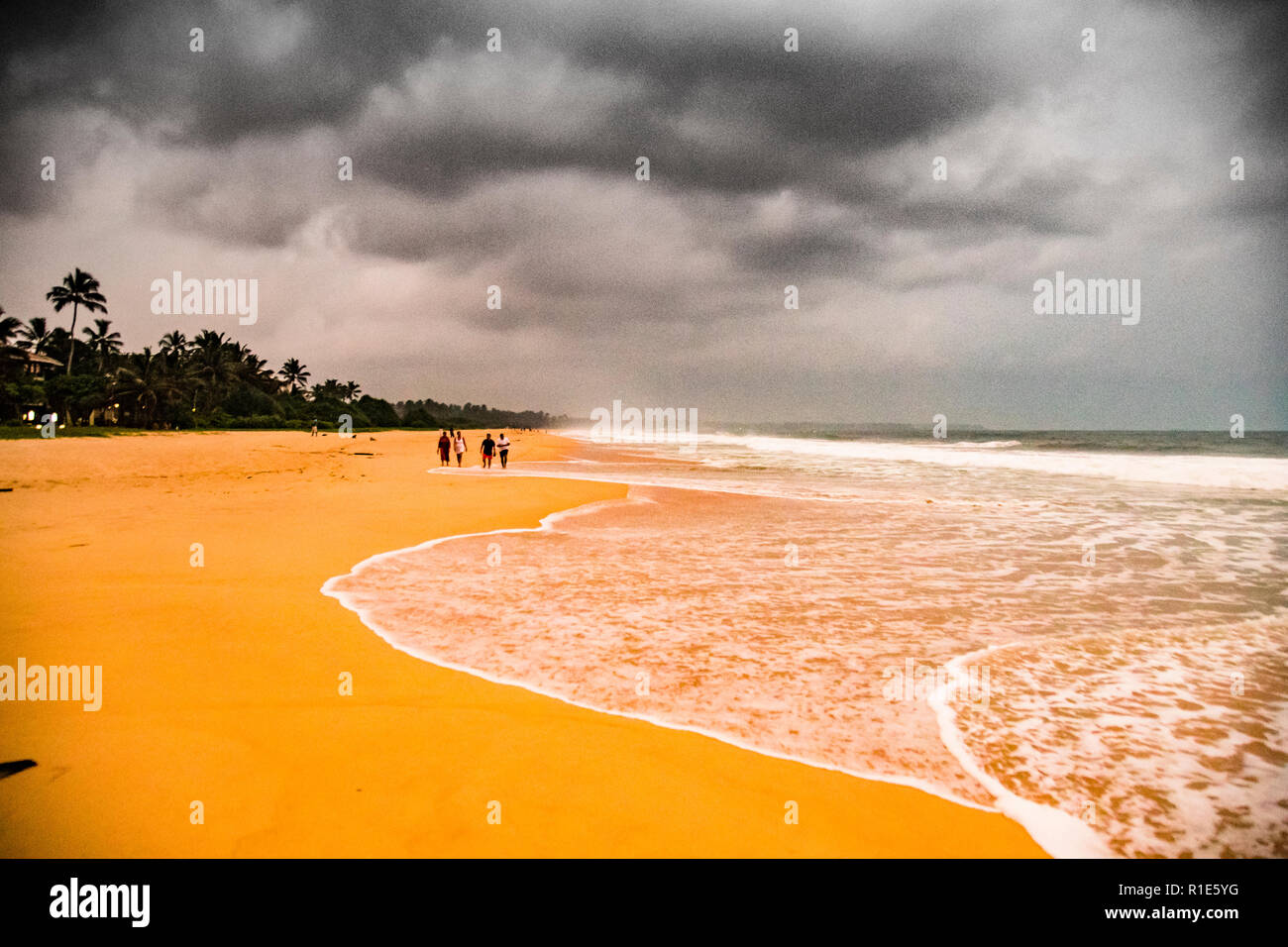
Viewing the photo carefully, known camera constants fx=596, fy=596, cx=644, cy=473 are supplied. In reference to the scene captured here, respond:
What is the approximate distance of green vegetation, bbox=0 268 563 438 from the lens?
52.8 m

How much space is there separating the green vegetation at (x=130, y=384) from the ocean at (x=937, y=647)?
48215 millimetres

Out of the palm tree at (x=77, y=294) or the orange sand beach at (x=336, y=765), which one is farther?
the palm tree at (x=77, y=294)

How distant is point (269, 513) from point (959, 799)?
14.0 meters

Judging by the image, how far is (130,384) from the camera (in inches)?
2388

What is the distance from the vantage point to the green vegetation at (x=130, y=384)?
173ft

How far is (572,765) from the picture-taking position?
355cm

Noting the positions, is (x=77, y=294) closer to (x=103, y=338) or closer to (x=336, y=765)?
(x=103, y=338)

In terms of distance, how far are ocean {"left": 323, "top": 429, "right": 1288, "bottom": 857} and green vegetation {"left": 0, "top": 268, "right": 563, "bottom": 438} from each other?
48215 mm

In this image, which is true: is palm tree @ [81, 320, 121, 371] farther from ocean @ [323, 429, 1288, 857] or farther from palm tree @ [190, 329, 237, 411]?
ocean @ [323, 429, 1288, 857]

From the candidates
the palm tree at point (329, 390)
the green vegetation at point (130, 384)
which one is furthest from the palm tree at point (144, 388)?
the palm tree at point (329, 390)

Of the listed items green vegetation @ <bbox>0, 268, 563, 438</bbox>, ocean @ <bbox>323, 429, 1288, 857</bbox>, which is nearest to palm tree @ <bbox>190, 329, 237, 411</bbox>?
green vegetation @ <bbox>0, 268, 563, 438</bbox>

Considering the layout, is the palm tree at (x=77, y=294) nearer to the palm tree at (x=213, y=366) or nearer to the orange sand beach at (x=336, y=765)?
the palm tree at (x=213, y=366)
